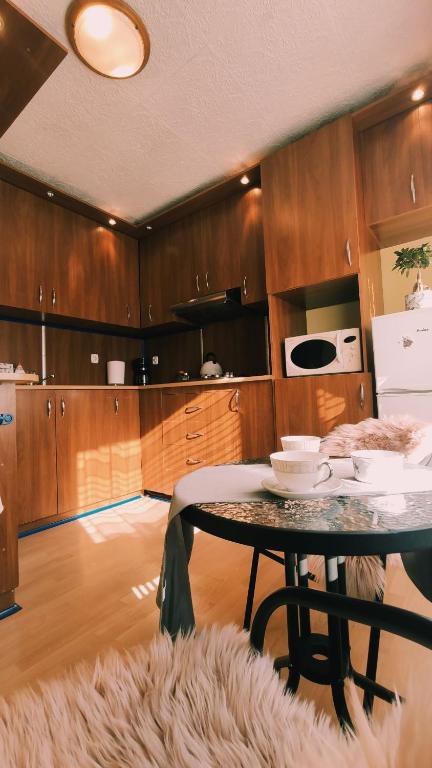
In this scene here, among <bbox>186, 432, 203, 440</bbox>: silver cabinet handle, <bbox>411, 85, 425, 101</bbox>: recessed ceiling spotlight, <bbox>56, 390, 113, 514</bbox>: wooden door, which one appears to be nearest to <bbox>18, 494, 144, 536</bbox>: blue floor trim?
<bbox>56, 390, 113, 514</bbox>: wooden door

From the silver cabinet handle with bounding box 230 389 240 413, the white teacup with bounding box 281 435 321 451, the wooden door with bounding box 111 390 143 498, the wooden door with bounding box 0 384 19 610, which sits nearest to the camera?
the white teacup with bounding box 281 435 321 451

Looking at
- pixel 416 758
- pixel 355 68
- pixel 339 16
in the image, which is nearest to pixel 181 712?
pixel 416 758

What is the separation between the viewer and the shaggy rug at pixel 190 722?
368 millimetres

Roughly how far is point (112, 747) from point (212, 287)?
2951 mm

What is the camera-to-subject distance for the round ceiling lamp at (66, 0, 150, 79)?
5.13 feet

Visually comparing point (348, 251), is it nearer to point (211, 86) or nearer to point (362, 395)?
point (362, 395)

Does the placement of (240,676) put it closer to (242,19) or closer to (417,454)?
(417,454)

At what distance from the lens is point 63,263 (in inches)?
118

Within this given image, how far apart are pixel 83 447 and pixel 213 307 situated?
159 cm

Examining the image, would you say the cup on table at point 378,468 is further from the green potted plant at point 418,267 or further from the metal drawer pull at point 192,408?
the metal drawer pull at point 192,408

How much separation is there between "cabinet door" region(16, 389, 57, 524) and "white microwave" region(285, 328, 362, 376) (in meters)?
1.80

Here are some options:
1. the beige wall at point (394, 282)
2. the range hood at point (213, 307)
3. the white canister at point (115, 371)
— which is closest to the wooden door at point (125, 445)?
the white canister at point (115, 371)

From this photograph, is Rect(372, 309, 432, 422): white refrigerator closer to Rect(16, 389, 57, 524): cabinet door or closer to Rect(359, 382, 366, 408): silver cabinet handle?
Rect(359, 382, 366, 408): silver cabinet handle

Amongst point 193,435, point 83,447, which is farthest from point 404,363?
point 83,447
